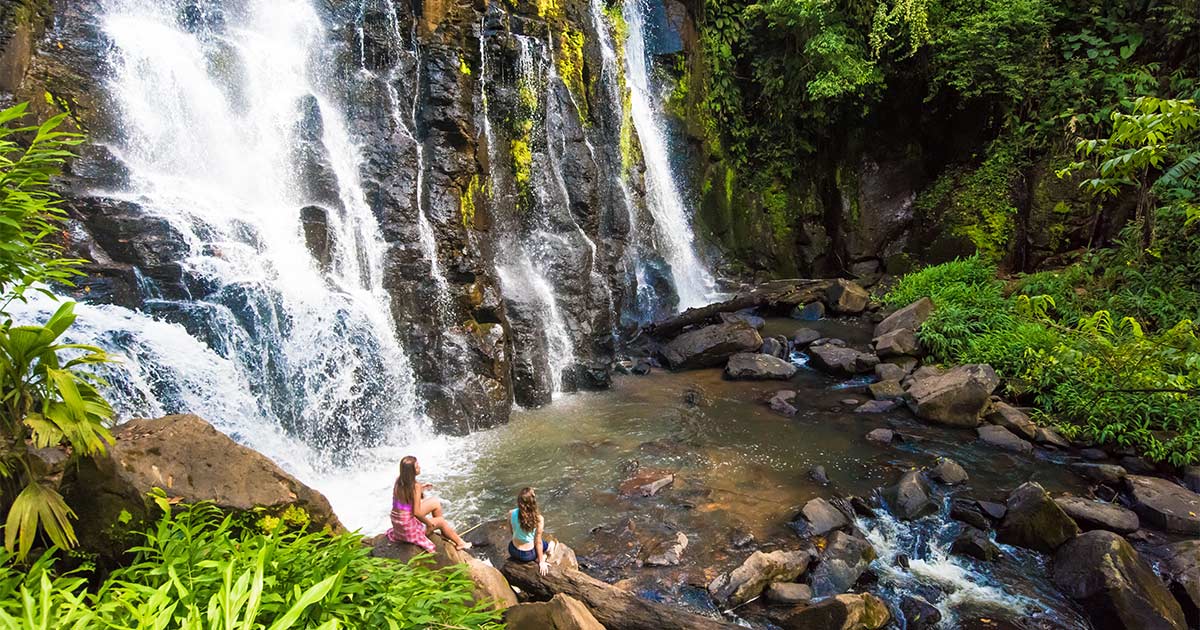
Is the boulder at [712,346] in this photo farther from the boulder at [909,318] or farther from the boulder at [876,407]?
the boulder at [876,407]

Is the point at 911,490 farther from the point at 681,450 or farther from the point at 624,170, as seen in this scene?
the point at 624,170

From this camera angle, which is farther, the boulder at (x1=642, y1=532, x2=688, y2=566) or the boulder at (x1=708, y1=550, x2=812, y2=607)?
the boulder at (x1=642, y1=532, x2=688, y2=566)

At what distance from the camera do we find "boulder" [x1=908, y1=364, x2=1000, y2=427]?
30.2 feet

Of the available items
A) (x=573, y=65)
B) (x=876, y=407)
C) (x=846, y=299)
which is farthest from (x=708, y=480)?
(x=573, y=65)

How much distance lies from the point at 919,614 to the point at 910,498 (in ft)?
6.31

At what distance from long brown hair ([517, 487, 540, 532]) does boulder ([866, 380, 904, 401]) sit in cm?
738

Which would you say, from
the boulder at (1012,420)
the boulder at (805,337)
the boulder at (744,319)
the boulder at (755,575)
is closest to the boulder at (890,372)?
the boulder at (1012,420)

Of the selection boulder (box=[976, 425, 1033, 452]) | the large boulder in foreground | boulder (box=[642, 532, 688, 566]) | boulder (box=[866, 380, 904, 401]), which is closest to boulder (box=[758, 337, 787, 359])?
boulder (box=[866, 380, 904, 401])

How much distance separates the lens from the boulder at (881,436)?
29.0 ft

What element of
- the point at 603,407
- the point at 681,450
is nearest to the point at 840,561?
the point at 681,450

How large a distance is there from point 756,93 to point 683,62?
2368 millimetres

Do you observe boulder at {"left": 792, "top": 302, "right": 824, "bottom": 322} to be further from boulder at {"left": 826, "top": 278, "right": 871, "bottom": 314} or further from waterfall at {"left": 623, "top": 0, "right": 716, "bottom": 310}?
waterfall at {"left": 623, "top": 0, "right": 716, "bottom": 310}

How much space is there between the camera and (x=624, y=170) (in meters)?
14.9

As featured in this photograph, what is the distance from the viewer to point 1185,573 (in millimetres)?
5602
